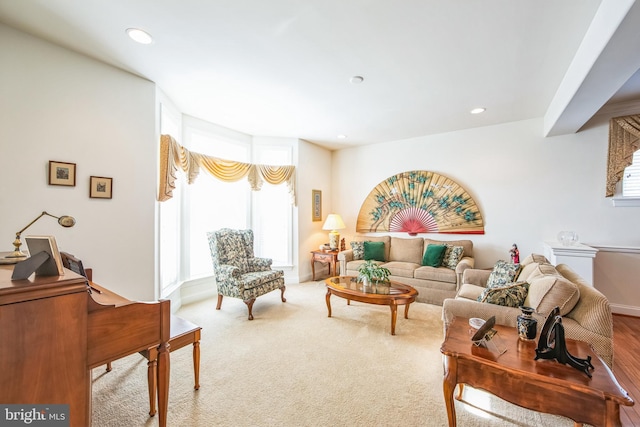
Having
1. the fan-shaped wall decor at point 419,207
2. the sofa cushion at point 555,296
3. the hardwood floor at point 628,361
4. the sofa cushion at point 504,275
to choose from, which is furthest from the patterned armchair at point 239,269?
the hardwood floor at point 628,361

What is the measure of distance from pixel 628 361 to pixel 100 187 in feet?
16.9

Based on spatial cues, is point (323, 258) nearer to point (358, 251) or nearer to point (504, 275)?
point (358, 251)

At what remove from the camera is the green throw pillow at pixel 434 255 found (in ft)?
13.3

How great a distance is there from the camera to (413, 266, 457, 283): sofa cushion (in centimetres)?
373

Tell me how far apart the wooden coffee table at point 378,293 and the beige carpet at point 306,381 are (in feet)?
1.04

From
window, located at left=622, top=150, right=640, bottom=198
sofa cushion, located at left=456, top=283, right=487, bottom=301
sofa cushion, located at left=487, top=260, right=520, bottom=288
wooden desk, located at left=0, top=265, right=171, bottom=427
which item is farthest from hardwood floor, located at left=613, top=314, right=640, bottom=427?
wooden desk, located at left=0, top=265, right=171, bottom=427

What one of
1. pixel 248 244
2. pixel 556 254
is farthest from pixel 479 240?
pixel 248 244

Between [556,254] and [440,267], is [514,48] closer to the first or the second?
[556,254]

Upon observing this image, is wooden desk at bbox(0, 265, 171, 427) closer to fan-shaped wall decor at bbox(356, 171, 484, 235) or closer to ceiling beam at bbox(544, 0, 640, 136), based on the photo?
ceiling beam at bbox(544, 0, 640, 136)

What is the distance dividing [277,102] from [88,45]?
1.83 metres

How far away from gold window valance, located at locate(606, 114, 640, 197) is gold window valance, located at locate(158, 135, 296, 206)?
4542 mm

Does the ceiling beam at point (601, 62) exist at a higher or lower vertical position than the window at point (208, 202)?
higher

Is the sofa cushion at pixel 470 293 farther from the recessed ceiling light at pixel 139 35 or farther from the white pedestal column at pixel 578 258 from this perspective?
the recessed ceiling light at pixel 139 35

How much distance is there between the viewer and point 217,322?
316 cm
